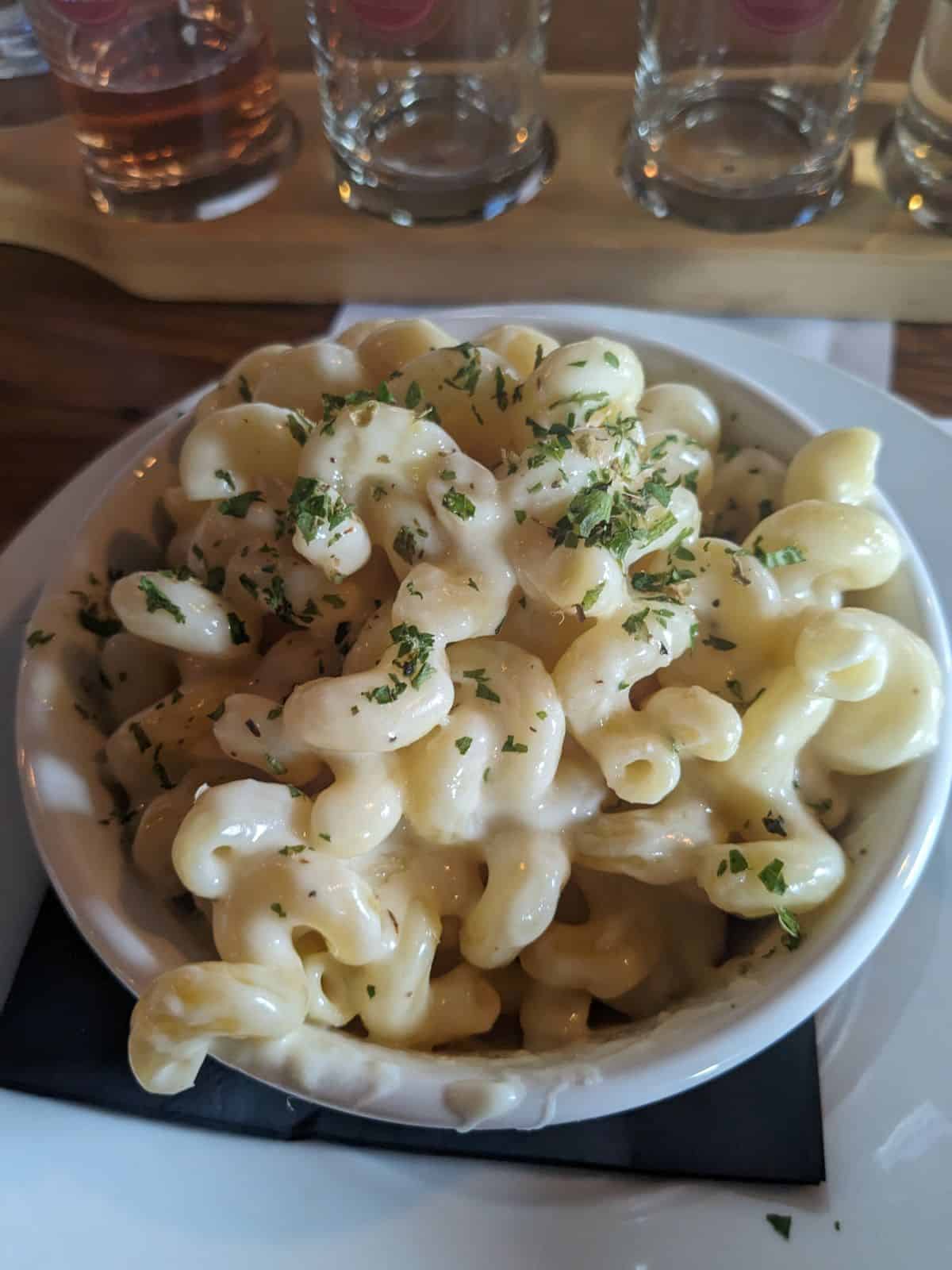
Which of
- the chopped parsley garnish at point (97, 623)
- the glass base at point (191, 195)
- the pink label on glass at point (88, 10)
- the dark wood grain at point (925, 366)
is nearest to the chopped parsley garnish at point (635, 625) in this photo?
the chopped parsley garnish at point (97, 623)

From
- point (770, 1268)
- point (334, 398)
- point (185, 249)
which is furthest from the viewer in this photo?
point (185, 249)

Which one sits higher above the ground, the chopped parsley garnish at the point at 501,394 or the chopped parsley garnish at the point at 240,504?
the chopped parsley garnish at the point at 501,394

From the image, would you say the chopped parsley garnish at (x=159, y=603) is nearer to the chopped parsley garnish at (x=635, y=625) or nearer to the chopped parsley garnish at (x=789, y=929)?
the chopped parsley garnish at (x=635, y=625)

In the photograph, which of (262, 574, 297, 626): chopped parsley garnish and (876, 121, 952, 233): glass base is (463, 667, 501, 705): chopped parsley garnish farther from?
(876, 121, 952, 233): glass base

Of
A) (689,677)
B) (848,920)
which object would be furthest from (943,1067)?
(689,677)

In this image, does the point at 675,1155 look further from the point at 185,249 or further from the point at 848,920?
the point at 185,249

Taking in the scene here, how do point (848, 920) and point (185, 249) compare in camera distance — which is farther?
point (185, 249)
